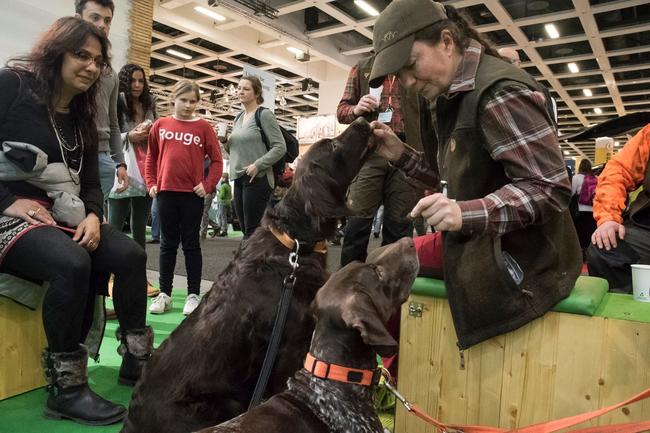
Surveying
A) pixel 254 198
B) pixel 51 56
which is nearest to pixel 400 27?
pixel 51 56

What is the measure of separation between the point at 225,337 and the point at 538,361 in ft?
3.71

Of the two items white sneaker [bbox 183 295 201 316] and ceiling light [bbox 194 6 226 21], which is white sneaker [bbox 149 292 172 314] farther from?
ceiling light [bbox 194 6 226 21]

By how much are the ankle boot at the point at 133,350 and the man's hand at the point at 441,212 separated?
1.82 m

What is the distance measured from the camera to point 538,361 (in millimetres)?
1674

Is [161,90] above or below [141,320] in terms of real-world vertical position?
above

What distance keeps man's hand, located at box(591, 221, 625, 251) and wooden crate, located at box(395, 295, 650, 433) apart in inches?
50.9

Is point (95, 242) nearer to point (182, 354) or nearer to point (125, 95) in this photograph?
point (182, 354)

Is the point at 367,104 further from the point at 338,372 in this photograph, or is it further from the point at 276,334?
the point at 338,372

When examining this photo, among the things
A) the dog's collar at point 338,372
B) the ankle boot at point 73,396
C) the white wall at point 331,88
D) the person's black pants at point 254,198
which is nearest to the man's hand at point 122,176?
the person's black pants at point 254,198

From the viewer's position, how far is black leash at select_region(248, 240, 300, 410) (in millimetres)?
1572

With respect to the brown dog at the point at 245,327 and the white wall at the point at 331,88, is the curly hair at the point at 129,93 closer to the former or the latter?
the brown dog at the point at 245,327

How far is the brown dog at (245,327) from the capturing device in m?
1.69

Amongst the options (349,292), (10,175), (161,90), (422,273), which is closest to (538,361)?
(422,273)

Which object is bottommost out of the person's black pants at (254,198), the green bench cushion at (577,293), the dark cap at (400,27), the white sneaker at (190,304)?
the white sneaker at (190,304)
